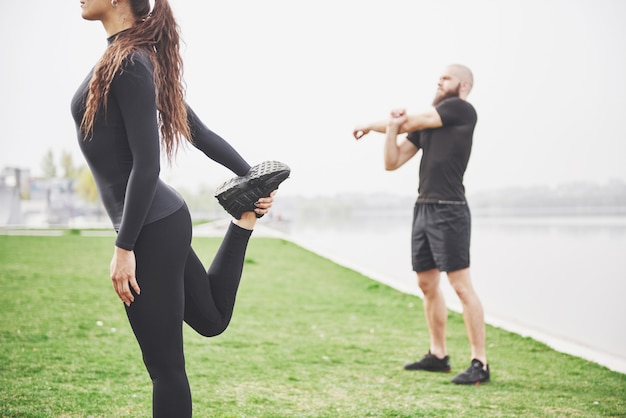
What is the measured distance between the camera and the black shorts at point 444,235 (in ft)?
13.2

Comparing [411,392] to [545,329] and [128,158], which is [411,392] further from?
[545,329]

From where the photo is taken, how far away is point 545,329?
5996 mm

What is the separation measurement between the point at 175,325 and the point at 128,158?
1.86 feet

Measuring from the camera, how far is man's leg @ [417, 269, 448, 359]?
4293 mm

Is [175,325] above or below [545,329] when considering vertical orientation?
above

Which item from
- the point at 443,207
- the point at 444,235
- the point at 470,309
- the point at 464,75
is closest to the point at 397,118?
the point at 464,75

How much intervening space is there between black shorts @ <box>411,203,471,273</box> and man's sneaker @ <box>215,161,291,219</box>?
195cm

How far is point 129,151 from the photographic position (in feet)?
6.66

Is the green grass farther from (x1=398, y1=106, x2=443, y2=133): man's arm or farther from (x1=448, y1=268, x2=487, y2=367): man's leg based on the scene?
(x1=398, y1=106, x2=443, y2=133): man's arm

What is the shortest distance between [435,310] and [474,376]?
0.55 meters

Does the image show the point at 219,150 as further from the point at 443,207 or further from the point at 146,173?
the point at 443,207

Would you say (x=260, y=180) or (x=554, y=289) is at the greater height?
(x=260, y=180)

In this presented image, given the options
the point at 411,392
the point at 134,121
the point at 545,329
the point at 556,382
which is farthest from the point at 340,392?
the point at 545,329

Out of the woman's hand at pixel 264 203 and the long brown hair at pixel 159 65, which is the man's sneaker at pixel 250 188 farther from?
the long brown hair at pixel 159 65
